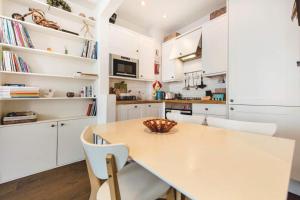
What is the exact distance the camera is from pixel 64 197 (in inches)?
56.9

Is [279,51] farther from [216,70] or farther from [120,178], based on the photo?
[120,178]

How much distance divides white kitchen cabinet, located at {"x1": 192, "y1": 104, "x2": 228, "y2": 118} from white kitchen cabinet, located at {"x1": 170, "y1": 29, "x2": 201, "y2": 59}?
3.82ft

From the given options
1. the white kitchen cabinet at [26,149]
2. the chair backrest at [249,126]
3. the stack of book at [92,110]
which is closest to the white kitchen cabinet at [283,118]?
the chair backrest at [249,126]

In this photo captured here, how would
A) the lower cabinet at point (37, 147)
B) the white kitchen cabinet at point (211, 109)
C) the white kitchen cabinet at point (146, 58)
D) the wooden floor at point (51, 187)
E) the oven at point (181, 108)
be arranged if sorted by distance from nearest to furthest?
the wooden floor at point (51, 187) < the lower cabinet at point (37, 147) < the white kitchen cabinet at point (211, 109) < the oven at point (181, 108) < the white kitchen cabinet at point (146, 58)

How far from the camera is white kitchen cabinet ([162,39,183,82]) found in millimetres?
3404

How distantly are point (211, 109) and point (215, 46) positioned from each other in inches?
43.9

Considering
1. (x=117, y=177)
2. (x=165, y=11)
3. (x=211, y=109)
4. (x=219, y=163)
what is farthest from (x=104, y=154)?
(x=165, y=11)

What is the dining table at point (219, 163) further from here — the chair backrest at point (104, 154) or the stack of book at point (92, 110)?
the stack of book at point (92, 110)

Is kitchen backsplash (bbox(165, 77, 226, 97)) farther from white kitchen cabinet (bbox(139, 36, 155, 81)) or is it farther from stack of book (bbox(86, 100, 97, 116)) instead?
stack of book (bbox(86, 100, 97, 116))

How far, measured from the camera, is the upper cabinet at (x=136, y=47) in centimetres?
283

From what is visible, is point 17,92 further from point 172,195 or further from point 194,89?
point 194,89

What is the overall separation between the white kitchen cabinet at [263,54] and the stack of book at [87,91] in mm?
2247

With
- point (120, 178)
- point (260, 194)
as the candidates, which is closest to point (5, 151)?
point (120, 178)

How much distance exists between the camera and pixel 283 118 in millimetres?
1622
